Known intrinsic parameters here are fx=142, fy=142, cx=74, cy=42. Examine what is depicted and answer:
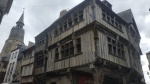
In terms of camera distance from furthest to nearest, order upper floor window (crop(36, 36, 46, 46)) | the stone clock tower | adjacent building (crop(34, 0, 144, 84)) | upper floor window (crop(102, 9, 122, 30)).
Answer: the stone clock tower, upper floor window (crop(36, 36, 46, 46)), upper floor window (crop(102, 9, 122, 30)), adjacent building (crop(34, 0, 144, 84))

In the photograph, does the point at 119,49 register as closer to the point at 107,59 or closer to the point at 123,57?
the point at 123,57

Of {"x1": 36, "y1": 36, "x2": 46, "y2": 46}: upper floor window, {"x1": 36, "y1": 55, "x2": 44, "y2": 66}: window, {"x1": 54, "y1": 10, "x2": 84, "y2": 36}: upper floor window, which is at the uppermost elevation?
{"x1": 54, "y1": 10, "x2": 84, "y2": 36}: upper floor window

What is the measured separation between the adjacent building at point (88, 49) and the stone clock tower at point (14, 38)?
45736mm

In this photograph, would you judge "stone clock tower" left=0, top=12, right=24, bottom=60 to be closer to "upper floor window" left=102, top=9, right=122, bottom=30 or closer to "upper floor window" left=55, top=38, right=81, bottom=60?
"upper floor window" left=55, top=38, right=81, bottom=60

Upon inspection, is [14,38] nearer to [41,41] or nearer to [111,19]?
[41,41]

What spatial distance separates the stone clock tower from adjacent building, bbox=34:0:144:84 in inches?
1801

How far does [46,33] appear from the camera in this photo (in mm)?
19500

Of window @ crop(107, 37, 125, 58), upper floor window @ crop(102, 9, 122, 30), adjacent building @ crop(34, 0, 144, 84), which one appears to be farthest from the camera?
upper floor window @ crop(102, 9, 122, 30)

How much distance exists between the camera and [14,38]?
6031 cm

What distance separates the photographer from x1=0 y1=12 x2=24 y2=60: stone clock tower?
193 feet

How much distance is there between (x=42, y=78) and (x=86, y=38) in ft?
27.7

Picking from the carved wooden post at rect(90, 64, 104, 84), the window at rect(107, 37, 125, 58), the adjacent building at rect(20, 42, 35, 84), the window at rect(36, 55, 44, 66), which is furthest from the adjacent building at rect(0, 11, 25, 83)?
the carved wooden post at rect(90, 64, 104, 84)

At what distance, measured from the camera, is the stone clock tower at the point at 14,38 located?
5875 cm

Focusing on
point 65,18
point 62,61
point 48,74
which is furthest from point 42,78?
point 65,18
